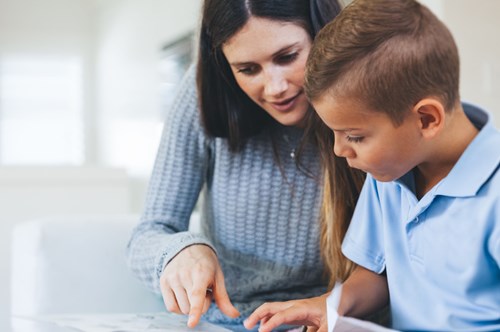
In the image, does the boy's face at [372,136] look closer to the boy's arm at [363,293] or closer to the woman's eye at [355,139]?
the woman's eye at [355,139]

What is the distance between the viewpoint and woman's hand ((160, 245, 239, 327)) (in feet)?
3.27

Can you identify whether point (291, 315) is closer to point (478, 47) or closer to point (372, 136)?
point (372, 136)

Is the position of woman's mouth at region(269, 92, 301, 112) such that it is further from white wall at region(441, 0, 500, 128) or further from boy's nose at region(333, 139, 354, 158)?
white wall at region(441, 0, 500, 128)

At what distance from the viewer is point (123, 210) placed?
3.23 m

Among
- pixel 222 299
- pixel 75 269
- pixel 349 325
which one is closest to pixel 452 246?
pixel 349 325

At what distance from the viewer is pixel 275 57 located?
44.8 inches

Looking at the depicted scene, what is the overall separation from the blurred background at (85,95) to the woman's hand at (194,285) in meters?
1.56

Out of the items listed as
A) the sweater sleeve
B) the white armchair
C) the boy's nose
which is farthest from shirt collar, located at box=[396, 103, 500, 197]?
the white armchair

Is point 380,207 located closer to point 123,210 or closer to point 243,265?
point 243,265

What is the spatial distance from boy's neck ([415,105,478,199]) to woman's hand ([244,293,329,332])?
0.22 m

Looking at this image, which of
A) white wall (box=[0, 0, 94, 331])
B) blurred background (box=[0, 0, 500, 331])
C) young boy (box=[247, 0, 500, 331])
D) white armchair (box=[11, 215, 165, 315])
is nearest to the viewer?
young boy (box=[247, 0, 500, 331])

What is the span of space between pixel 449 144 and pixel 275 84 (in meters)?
0.33

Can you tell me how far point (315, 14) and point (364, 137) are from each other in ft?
1.10

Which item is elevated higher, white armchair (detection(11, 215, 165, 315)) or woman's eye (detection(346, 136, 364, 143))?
woman's eye (detection(346, 136, 364, 143))
